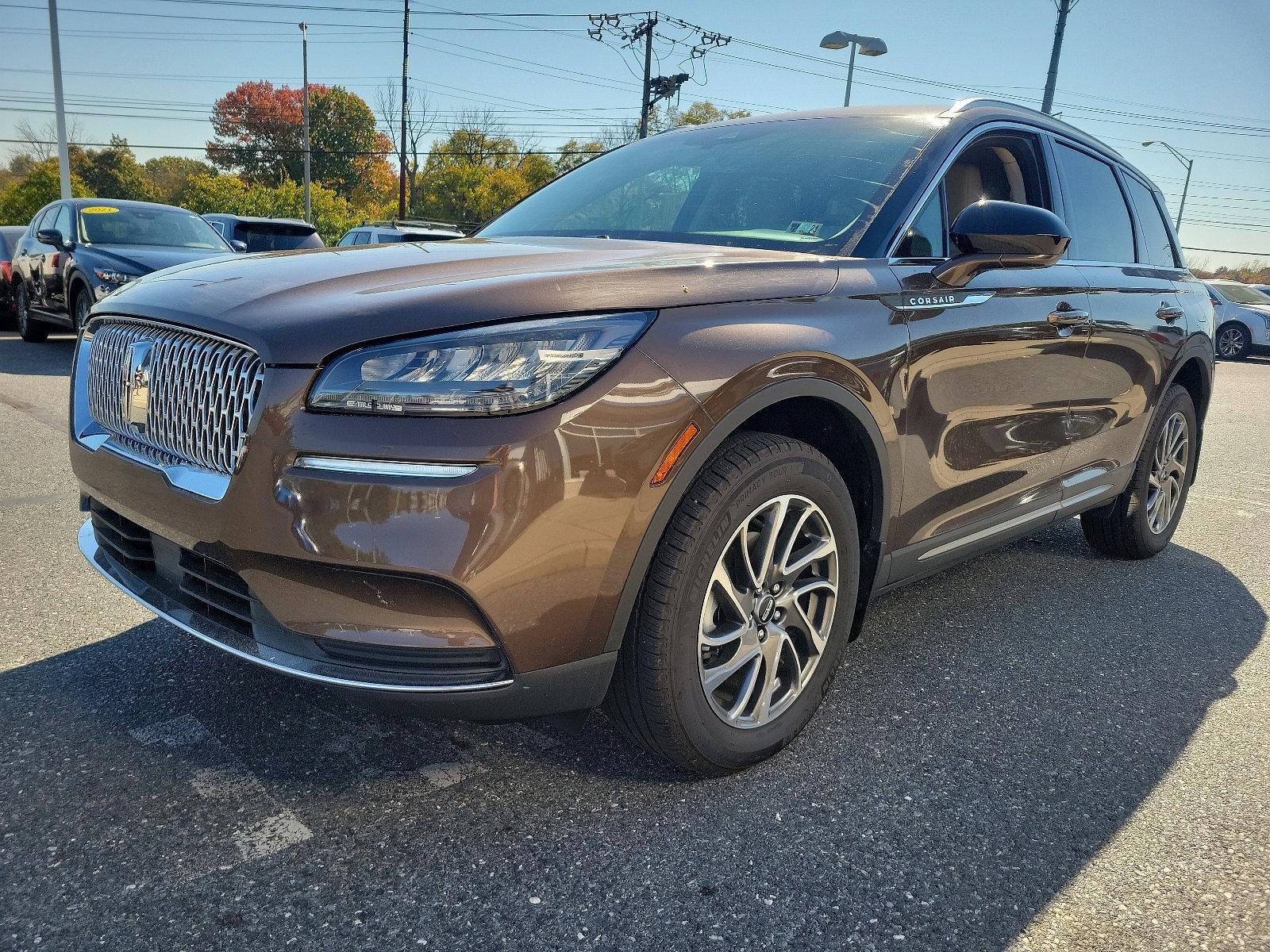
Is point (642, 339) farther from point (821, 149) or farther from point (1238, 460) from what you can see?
point (1238, 460)

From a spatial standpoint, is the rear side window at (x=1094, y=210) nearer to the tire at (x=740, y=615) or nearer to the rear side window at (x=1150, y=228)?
the rear side window at (x=1150, y=228)

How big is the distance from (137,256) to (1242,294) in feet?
73.3

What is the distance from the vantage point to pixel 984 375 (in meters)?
2.98

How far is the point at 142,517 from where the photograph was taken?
2.22m

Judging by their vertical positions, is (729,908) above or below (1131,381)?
below

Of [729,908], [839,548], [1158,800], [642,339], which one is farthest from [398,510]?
[1158,800]

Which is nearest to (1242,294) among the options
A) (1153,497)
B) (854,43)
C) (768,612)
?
(854,43)

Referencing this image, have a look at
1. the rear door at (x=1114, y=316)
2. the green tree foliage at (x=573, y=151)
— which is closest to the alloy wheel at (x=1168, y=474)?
the rear door at (x=1114, y=316)

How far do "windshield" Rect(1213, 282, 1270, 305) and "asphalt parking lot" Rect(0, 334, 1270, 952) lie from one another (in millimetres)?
22146

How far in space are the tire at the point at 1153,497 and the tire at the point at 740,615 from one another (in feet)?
7.88

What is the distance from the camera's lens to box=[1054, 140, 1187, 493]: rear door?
3682 mm

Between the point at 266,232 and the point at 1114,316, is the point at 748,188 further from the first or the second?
the point at 266,232

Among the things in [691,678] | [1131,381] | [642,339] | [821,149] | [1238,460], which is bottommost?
[1238,460]

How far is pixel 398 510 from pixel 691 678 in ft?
2.55
